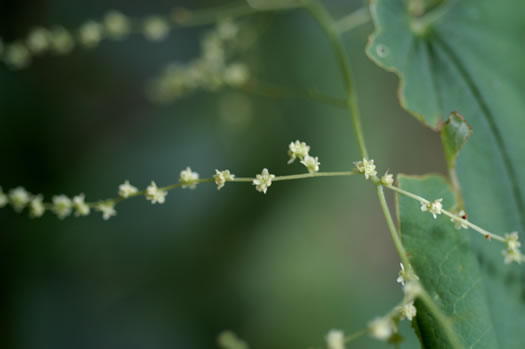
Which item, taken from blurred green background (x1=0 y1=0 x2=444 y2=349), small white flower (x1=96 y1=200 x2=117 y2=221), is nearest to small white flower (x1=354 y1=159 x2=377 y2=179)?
small white flower (x1=96 y1=200 x2=117 y2=221)

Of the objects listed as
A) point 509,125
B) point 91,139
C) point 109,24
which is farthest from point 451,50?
point 91,139

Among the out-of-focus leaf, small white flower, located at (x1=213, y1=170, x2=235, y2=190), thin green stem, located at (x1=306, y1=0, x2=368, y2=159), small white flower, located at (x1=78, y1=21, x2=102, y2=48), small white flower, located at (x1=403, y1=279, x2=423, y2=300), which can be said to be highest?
small white flower, located at (x1=78, y1=21, x2=102, y2=48)

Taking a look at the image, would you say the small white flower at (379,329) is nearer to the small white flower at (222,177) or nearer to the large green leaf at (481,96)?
the large green leaf at (481,96)

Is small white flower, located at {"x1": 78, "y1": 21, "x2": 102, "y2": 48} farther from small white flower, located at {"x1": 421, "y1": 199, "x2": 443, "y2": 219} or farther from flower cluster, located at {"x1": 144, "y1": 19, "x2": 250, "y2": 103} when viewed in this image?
small white flower, located at {"x1": 421, "y1": 199, "x2": 443, "y2": 219}

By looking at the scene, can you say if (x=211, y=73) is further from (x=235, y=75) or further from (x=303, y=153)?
(x=303, y=153)

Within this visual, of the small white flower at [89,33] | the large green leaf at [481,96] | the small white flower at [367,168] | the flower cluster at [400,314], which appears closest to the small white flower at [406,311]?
the flower cluster at [400,314]
